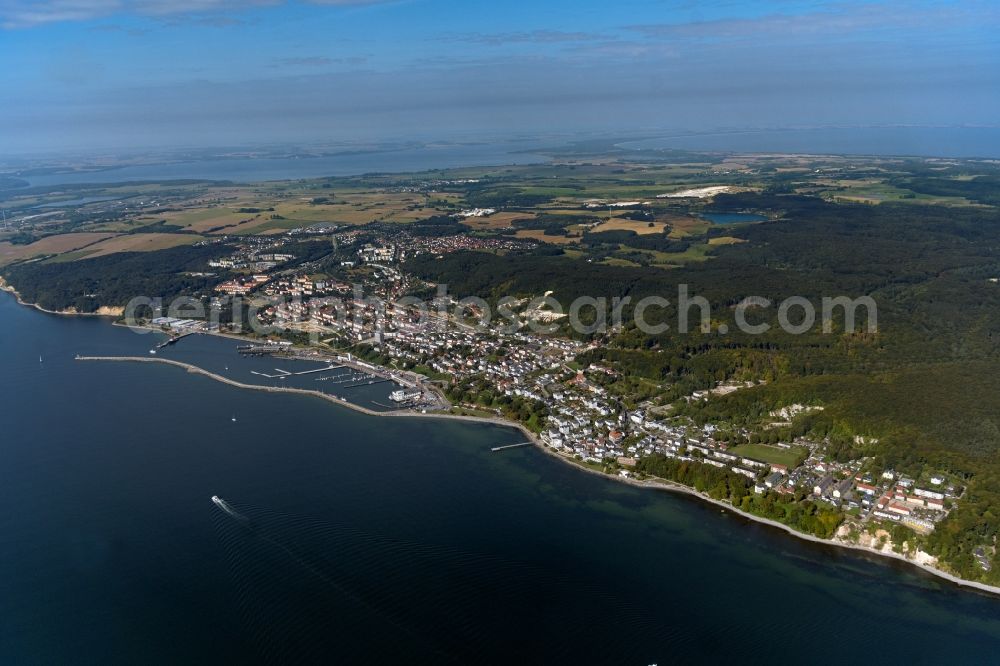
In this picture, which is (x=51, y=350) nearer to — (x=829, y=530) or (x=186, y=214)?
(x=829, y=530)

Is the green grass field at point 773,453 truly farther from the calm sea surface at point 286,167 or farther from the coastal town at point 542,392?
the calm sea surface at point 286,167

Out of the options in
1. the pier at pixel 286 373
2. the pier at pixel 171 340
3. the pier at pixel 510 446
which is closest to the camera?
the pier at pixel 510 446

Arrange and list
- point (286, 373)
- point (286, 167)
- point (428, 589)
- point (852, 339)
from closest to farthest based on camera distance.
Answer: point (428, 589)
point (852, 339)
point (286, 373)
point (286, 167)

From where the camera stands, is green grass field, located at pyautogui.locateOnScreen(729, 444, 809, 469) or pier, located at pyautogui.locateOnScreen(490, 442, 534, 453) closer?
green grass field, located at pyautogui.locateOnScreen(729, 444, 809, 469)

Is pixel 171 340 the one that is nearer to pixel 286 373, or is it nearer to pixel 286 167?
pixel 286 373

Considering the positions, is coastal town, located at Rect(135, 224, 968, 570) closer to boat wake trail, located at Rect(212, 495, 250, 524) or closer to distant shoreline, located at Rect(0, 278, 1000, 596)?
distant shoreline, located at Rect(0, 278, 1000, 596)

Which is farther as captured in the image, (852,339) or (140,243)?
(140,243)

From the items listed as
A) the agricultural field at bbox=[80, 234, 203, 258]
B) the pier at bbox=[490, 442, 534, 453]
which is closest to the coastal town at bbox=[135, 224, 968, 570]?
the pier at bbox=[490, 442, 534, 453]

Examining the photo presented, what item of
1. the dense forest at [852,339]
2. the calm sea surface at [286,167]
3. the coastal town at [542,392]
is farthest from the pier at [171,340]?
the calm sea surface at [286,167]

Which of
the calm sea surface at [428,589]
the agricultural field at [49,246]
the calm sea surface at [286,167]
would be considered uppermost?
the calm sea surface at [286,167]

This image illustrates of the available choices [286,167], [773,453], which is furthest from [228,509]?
[286,167]
